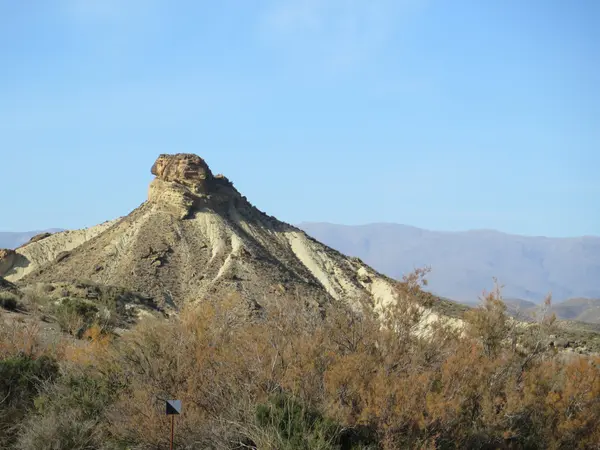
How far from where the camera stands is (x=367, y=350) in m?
19.6

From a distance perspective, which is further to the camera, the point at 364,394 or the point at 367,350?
the point at 367,350

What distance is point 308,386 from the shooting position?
17.3 m

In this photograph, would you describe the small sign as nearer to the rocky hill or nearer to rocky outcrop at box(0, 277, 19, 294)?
rocky outcrop at box(0, 277, 19, 294)

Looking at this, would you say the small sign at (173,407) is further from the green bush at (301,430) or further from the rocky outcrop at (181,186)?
the rocky outcrop at (181,186)

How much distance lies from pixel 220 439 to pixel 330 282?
45.8 m

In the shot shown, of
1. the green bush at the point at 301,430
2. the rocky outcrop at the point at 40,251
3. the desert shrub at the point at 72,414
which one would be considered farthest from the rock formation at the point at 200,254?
the green bush at the point at 301,430

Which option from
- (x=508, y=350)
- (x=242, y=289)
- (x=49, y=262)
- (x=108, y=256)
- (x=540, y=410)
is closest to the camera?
(x=540, y=410)

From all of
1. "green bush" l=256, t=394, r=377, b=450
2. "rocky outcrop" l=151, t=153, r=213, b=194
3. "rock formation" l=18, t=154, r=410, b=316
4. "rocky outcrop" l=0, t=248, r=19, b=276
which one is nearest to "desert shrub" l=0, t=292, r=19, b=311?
"rock formation" l=18, t=154, r=410, b=316

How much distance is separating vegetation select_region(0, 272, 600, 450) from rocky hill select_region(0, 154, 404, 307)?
92.8 feet

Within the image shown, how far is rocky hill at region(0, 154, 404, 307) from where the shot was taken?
2142 inches

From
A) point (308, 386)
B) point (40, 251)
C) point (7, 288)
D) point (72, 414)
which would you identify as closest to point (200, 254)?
point (40, 251)

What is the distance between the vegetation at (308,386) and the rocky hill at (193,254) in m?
28.3

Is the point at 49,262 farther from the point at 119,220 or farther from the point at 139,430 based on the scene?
the point at 139,430

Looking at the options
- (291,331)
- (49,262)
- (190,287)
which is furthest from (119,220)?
(291,331)
